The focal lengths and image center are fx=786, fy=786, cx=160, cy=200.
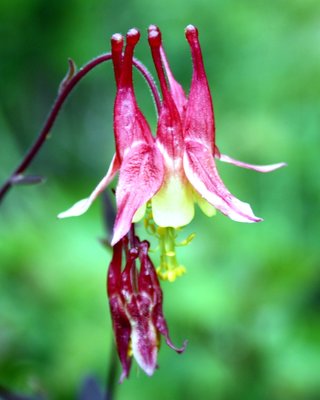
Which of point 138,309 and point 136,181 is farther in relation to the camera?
point 138,309

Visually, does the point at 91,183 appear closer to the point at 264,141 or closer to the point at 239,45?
the point at 264,141

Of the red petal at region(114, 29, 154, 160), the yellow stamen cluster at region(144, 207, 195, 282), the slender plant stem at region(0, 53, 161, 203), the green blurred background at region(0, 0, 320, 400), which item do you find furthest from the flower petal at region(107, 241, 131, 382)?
the green blurred background at region(0, 0, 320, 400)

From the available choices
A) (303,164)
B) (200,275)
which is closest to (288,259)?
(200,275)

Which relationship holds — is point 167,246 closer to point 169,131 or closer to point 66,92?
point 169,131

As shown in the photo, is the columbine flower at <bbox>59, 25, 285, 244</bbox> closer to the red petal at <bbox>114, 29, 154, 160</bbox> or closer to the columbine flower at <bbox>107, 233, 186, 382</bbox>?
the red petal at <bbox>114, 29, 154, 160</bbox>

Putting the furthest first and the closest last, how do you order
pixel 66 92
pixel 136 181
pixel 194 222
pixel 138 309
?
1. pixel 194 222
2. pixel 66 92
3. pixel 138 309
4. pixel 136 181

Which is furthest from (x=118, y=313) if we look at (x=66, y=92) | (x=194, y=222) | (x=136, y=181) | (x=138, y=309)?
(x=194, y=222)
